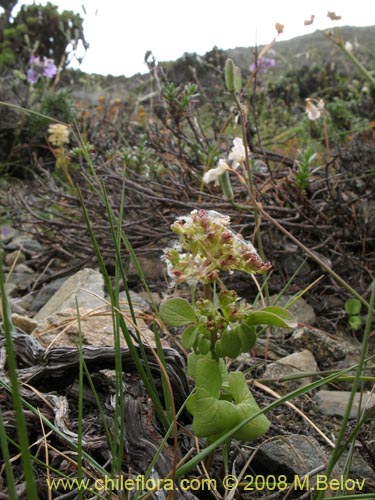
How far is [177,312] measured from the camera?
2.48 feet

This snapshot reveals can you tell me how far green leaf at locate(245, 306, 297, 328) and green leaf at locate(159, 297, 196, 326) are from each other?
0.09 metres

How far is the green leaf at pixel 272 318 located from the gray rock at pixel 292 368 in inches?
25.5

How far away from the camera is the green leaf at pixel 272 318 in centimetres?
72

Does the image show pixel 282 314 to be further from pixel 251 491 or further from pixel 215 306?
pixel 251 491

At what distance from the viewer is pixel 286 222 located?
206 cm

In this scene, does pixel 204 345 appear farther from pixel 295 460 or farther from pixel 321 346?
pixel 321 346

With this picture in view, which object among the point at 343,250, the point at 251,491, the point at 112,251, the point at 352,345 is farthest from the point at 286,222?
the point at 251,491

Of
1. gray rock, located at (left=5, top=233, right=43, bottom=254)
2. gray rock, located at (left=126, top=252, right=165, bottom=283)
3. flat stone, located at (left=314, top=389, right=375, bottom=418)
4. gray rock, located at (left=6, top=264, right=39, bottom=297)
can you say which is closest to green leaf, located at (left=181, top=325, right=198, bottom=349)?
flat stone, located at (left=314, top=389, right=375, bottom=418)

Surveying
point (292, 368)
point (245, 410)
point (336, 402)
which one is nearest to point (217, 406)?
point (245, 410)

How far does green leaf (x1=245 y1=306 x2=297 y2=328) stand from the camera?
2.37ft

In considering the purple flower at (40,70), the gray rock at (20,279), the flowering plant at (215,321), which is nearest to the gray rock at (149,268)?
the gray rock at (20,279)

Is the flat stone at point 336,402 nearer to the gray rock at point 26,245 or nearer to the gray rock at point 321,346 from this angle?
the gray rock at point 321,346

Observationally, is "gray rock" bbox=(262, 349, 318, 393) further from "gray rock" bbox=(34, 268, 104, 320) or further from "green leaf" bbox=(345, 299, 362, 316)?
"gray rock" bbox=(34, 268, 104, 320)

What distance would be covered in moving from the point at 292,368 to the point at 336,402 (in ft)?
0.61
